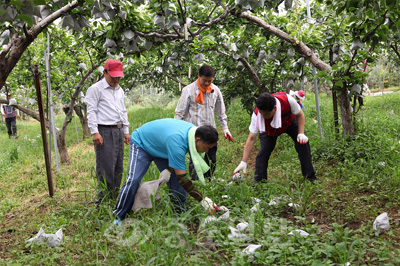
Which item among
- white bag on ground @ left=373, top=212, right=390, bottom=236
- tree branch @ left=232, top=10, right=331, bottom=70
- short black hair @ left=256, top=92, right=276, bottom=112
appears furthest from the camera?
tree branch @ left=232, top=10, right=331, bottom=70

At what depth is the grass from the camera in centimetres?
212

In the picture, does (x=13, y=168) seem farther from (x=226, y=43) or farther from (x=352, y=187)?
(x=352, y=187)

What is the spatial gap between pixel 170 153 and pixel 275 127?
49.6 inches

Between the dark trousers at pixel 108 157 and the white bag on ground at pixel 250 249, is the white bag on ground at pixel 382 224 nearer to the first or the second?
the white bag on ground at pixel 250 249

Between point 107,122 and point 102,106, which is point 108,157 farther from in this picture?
point 102,106

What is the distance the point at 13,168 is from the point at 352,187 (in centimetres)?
597

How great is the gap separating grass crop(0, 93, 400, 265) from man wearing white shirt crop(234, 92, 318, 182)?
239 mm

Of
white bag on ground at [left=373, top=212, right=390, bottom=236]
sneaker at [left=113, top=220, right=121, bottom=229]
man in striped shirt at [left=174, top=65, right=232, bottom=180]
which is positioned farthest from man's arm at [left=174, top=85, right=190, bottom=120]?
white bag on ground at [left=373, top=212, right=390, bottom=236]

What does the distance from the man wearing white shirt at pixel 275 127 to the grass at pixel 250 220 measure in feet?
0.78

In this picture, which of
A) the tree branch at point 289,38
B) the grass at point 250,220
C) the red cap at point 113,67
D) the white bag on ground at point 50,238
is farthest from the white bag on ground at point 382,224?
the red cap at point 113,67

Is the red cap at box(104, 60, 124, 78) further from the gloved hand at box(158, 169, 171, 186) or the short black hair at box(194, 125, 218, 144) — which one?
the short black hair at box(194, 125, 218, 144)

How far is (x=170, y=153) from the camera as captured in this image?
2516 millimetres

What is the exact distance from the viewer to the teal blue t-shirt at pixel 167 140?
2506 millimetres

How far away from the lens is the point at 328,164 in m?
4.21
